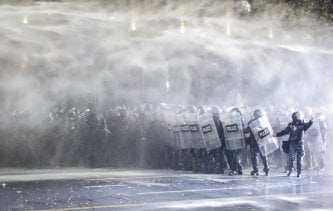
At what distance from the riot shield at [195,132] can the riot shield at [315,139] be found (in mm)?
3614

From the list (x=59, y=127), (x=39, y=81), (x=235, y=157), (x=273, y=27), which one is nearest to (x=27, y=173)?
(x=59, y=127)

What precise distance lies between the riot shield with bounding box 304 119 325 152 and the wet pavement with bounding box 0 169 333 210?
1.06 metres

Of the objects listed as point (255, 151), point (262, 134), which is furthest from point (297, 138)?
point (255, 151)

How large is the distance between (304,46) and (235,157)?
11882 millimetres

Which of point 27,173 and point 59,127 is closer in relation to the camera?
point 27,173

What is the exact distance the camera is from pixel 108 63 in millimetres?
22969

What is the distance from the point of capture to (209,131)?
13.8 m

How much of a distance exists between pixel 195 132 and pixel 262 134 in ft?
6.57

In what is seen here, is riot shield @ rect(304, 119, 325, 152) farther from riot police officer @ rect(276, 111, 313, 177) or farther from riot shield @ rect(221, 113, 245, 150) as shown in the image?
riot shield @ rect(221, 113, 245, 150)

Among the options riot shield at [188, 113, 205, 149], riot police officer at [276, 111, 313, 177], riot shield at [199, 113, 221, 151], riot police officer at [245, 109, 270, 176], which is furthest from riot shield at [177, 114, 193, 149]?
riot police officer at [276, 111, 313, 177]

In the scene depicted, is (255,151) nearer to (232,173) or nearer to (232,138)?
(232,138)

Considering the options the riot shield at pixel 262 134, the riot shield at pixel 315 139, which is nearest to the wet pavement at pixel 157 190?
the riot shield at pixel 262 134

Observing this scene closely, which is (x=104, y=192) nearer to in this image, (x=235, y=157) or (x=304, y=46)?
(x=235, y=157)

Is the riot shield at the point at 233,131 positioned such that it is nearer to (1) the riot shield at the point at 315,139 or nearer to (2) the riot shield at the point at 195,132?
(2) the riot shield at the point at 195,132
